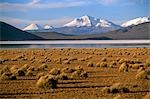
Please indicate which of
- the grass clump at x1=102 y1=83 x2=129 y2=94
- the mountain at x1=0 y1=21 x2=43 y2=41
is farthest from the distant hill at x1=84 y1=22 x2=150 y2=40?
the grass clump at x1=102 y1=83 x2=129 y2=94

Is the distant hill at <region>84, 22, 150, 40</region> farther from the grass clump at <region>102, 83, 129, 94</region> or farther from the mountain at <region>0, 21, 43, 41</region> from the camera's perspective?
the grass clump at <region>102, 83, 129, 94</region>

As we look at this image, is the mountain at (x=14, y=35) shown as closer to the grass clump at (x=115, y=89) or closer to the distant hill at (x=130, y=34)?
the distant hill at (x=130, y=34)

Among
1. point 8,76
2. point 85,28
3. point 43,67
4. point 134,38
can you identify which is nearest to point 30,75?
point 8,76

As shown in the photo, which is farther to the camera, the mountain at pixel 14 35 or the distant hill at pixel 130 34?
the distant hill at pixel 130 34

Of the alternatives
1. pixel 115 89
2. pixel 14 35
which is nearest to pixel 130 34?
pixel 14 35

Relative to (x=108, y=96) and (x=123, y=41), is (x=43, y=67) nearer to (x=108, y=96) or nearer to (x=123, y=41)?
(x=108, y=96)

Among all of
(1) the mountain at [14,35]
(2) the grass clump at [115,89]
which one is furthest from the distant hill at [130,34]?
(2) the grass clump at [115,89]

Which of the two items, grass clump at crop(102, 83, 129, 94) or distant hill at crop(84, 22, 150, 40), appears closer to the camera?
grass clump at crop(102, 83, 129, 94)

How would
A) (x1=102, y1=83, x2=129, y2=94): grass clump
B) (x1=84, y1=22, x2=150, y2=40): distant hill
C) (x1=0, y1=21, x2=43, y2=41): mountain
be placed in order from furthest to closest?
(x1=84, y1=22, x2=150, y2=40): distant hill, (x1=0, y1=21, x2=43, y2=41): mountain, (x1=102, y1=83, x2=129, y2=94): grass clump

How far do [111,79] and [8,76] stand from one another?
4379 millimetres

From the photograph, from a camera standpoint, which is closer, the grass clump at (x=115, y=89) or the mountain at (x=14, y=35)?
the grass clump at (x=115, y=89)

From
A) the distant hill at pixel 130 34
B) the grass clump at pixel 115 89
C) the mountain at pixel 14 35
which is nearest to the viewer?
the grass clump at pixel 115 89

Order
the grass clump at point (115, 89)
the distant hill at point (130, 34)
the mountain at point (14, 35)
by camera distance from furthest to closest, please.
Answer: the distant hill at point (130, 34)
the mountain at point (14, 35)
the grass clump at point (115, 89)

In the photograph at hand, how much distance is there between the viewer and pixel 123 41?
4486 inches
